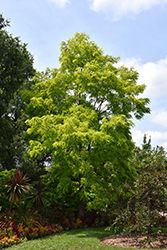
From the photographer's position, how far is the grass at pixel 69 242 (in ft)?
33.3

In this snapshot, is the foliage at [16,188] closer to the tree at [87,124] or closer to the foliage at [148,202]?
the tree at [87,124]

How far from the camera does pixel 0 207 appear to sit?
13328 mm

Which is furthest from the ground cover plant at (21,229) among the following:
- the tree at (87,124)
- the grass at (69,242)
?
the tree at (87,124)

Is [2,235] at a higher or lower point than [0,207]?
lower

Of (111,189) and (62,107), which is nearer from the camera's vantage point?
(111,189)

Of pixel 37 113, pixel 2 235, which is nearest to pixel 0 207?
pixel 2 235

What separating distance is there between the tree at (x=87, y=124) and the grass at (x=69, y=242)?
66.0 inches

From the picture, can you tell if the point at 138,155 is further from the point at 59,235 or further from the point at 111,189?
the point at 59,235

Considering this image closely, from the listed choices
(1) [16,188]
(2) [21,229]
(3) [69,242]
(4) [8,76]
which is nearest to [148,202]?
(3) [69,242]

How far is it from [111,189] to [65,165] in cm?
296

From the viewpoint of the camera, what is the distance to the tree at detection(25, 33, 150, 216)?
13.2 meters

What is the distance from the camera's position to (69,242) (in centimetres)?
1100

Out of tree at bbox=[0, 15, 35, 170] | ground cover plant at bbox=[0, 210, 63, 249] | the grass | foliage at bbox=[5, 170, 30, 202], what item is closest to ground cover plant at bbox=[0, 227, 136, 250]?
the grass

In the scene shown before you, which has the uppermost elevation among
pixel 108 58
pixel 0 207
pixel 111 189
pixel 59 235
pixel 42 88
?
pixel 108 58
